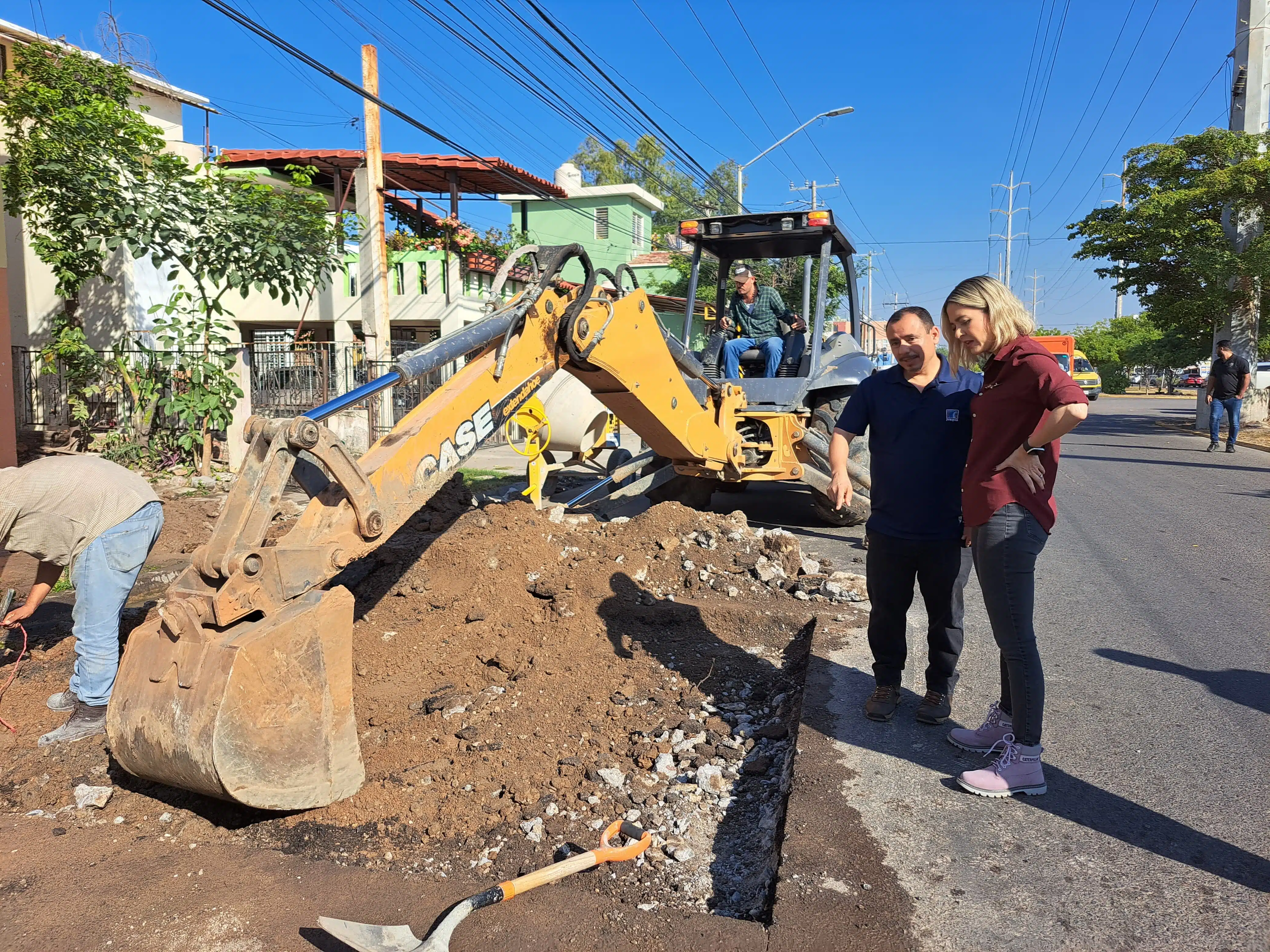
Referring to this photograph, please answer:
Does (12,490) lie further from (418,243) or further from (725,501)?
(418,243)

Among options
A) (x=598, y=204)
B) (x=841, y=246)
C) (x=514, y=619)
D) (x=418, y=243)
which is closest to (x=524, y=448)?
(x=514, y=619)

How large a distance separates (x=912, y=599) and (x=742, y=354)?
4853mm

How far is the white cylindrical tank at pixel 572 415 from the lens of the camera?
28.1ft

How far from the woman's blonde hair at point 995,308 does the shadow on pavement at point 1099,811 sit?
1.64 meters

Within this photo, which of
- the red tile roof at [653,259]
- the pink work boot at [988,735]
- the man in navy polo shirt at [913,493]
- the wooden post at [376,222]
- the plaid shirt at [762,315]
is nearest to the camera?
the pink work boot at [988,735]

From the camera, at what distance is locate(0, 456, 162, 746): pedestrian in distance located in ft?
13.0

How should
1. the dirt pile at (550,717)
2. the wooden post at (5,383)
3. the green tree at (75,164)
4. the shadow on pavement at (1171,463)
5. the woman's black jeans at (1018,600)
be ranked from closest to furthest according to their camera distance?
the dirt pile at (550,717), the woman's black jeans at (1018,600), the wooden post at (5,383), the green tree at (75,164), the shadow on pavement at (1171,463)

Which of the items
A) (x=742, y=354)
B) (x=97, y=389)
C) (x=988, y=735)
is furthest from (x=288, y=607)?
(x=97, y=389)

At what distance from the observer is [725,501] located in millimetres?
10188

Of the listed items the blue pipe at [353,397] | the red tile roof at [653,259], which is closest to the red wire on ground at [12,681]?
the blue pipe at [353,397]

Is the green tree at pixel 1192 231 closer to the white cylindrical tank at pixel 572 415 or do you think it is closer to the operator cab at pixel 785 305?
the operator cab at pixel 785 305

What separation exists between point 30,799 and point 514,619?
2438 millimetres

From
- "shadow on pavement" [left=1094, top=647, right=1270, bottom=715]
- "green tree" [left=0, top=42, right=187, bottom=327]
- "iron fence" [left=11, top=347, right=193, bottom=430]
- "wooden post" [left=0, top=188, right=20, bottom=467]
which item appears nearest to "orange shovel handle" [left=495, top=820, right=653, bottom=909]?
"shadow on pavement" [left=1094, top=647, right=1270, bottom=715]

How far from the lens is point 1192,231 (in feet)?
58.1
